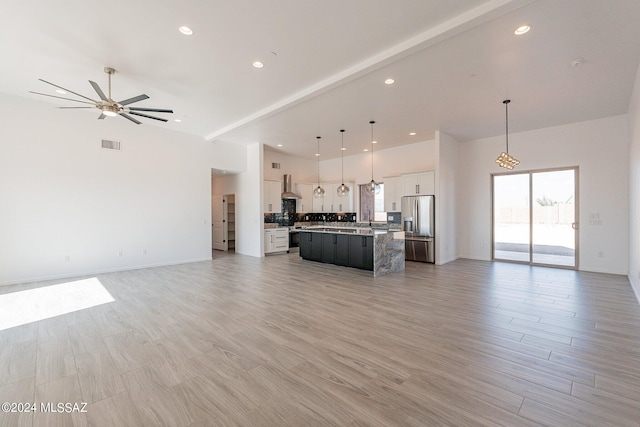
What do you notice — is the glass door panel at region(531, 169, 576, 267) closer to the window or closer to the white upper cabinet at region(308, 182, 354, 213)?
the window

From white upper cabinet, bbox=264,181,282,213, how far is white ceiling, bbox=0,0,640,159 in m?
3.51

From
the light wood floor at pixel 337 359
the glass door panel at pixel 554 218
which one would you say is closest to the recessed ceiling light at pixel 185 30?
the light wood floor at pixel 337 359

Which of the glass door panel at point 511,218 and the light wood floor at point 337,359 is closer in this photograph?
the light wood floor at point 337,359

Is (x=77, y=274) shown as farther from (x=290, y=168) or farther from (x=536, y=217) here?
(x=536, y=217)

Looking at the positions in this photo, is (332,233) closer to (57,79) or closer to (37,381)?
(37,381)

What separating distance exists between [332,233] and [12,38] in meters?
6.20

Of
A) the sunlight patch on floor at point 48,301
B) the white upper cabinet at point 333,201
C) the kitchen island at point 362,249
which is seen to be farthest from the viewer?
the white upper cabinet at point 333,201

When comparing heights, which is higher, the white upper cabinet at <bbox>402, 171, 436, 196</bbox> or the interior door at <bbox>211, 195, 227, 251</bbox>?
the white upper cabinet at <bbox>402, 171, 436, 196</bbox>

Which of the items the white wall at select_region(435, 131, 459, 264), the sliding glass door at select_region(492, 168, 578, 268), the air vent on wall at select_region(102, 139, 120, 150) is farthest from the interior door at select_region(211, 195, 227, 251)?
the sliding glass door at select_region(492, 168, 578, 268)

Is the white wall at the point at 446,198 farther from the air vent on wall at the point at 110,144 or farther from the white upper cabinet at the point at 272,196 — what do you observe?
the air vent on wall at the point at 110,144

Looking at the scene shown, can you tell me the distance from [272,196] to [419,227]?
4963 millimetres

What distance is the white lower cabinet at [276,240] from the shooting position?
9064 mm

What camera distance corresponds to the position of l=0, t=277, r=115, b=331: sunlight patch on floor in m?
3.71

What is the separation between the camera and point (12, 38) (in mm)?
3488
